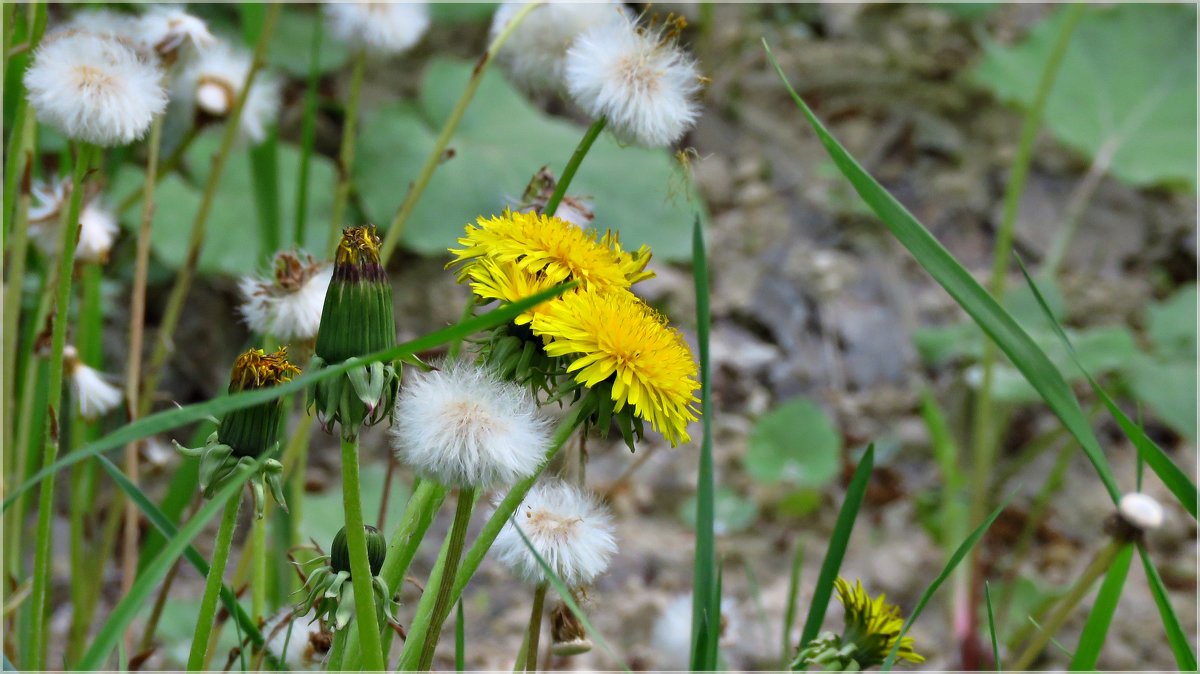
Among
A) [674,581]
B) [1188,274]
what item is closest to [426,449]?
[674,581]

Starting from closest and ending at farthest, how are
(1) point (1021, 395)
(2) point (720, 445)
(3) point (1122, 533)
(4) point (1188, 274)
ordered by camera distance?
(3) point (1122, 533) < (1) point (1021, 395) < (2) point (720, 445) < (4) point (1188, 274)

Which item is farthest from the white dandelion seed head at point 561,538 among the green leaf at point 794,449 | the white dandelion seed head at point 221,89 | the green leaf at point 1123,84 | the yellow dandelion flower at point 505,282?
the green leaf at point 1123,84

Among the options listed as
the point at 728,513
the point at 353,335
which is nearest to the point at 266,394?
the point at 353,335

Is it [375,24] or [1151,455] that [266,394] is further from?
[375,24]

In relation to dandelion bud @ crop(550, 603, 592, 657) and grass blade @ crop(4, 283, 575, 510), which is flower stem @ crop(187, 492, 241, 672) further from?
dandelion bud @ crop(550, 603, 592, 657)

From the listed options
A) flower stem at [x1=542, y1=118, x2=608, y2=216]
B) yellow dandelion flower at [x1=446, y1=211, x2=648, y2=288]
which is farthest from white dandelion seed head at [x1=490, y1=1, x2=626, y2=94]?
yellow dandelion flower at [x1=446, y1=211, x2=648, y2=288]

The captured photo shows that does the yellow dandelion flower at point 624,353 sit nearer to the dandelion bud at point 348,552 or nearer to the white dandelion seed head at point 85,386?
the dandelion bud at point 348,552

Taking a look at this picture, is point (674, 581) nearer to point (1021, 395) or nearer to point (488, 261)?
point (1021, 395)
